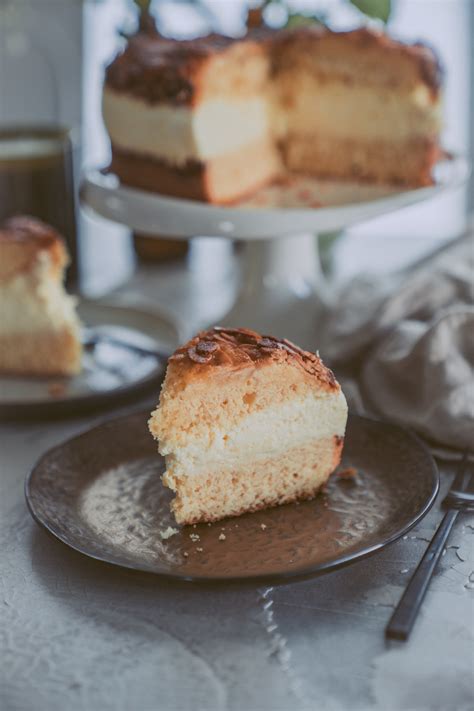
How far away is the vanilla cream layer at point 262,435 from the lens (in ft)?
3.98

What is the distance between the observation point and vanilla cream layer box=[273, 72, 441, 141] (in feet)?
6.36

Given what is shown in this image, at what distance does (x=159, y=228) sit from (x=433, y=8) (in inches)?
74.3

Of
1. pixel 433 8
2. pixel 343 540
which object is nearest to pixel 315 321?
pixel 343 540

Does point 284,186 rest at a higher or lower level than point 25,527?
higher

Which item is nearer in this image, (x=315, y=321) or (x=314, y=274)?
(x=315, y=321)

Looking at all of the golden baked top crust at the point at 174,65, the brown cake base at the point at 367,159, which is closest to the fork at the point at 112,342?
the golden baked top crust at the point at 174,65

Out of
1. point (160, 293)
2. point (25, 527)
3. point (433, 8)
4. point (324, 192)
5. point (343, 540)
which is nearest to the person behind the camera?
point (343, 540)

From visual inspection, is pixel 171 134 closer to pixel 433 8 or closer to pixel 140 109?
pixel 140 109

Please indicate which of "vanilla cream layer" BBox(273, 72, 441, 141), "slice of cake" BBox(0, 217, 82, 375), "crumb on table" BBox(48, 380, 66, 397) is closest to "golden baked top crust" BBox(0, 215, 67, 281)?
"slice of cake" BBox(0, 217, 82, 375)

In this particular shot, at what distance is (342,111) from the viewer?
2057mm

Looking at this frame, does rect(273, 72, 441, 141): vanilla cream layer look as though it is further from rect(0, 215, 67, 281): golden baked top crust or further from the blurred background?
rect(0, 215, 67, 281): golden baked top crust

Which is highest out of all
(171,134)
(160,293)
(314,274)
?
(171,134)

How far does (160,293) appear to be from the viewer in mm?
2289

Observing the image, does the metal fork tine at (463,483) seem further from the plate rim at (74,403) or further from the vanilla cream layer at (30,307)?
the vanilla cream layer at (30,307)
